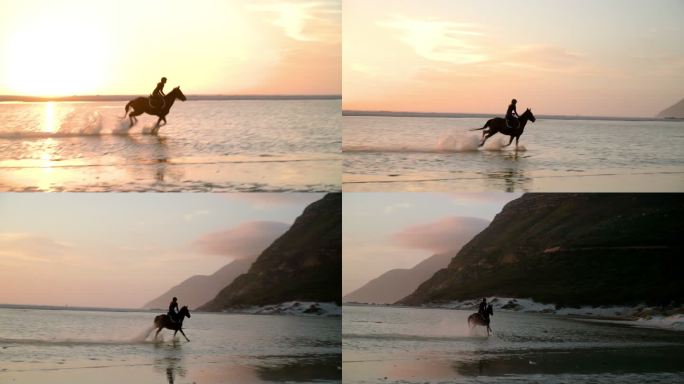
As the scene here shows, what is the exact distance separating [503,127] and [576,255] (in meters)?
1.20

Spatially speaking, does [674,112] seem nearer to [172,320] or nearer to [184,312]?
[184,312]

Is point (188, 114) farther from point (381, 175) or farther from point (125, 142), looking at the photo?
point (381, 175)

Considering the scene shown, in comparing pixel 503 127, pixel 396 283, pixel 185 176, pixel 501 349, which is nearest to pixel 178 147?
pixel 185 176

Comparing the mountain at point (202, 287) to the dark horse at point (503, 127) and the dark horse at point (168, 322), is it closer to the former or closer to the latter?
the dark horse at point (168, 322)

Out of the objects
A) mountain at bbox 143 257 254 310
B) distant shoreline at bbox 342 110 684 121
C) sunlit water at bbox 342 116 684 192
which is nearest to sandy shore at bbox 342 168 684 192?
sunlit water at bbox 342 116 684 192

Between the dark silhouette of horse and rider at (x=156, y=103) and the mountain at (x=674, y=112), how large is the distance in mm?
3833

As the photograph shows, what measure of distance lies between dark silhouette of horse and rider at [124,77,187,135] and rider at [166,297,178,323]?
1.29 meters

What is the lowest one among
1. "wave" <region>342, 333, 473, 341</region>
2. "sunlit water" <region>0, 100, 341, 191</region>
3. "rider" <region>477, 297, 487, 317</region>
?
"wave" <region>342, 333, 473, 341</region>

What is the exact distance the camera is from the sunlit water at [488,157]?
7930 mm

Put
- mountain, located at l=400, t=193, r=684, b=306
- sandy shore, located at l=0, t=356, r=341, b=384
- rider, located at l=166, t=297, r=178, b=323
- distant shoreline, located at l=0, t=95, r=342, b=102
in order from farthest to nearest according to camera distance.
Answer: mountain, located at l=400, t=193, r=684, b=306 → rider, located at l=166, t=297, r=178, b=323 → distant shoreline, located at l=0, t=95, r=342, b=102 → sandy shore, located at l=0, t=356, r=341, b=384

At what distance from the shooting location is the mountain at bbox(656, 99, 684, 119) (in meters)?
8.23

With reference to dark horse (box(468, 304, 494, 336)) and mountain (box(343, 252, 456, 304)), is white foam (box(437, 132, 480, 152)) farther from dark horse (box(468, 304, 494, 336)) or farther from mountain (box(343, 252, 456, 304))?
dark horse (box(468, 304, 494, 336))

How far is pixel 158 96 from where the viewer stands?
7738 millimetres

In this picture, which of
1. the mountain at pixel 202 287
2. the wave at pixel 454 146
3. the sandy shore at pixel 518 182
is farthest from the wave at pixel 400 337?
the wave at pixel 454 146
